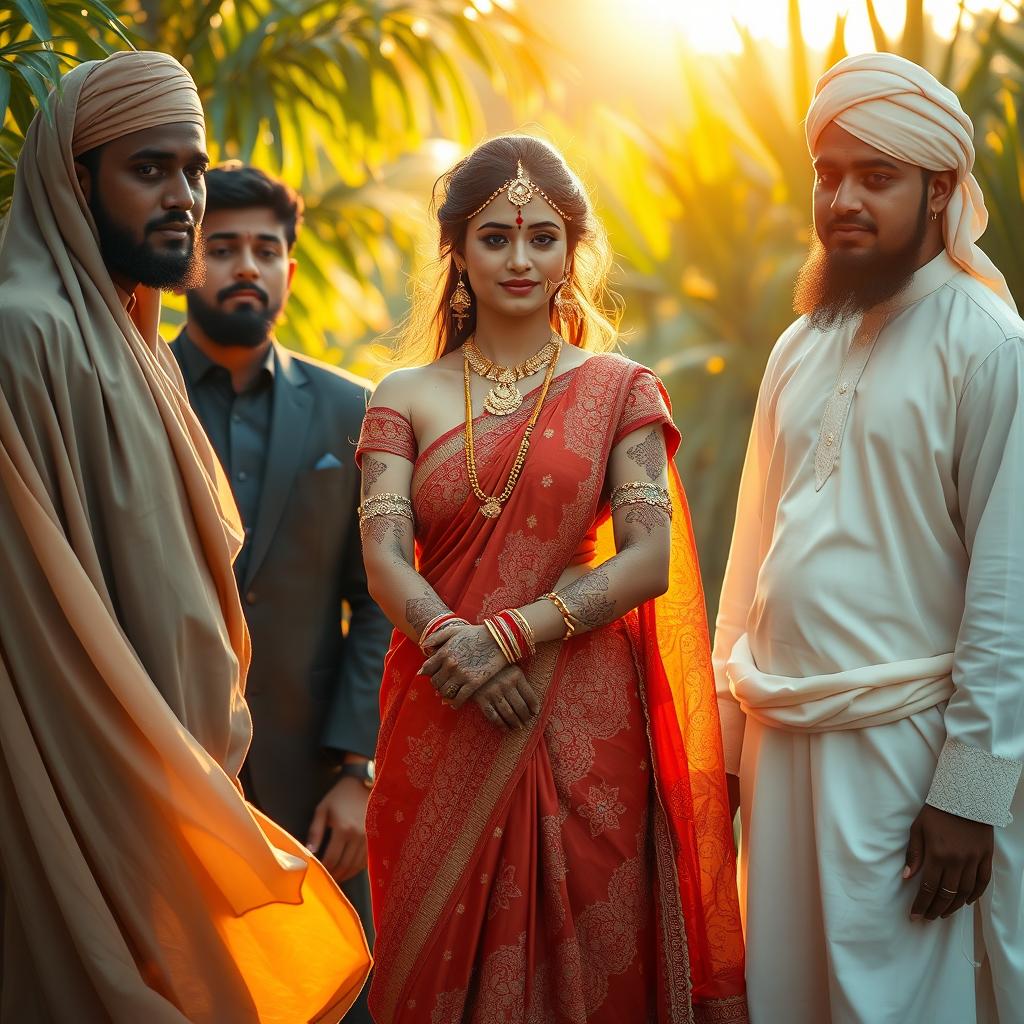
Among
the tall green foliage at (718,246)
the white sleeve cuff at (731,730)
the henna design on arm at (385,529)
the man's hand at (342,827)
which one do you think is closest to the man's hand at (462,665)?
the henna design on arm at (385,529)

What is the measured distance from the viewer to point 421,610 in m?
2.84

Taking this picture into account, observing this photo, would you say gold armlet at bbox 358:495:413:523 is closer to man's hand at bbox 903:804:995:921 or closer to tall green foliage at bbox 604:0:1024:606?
man's hand at bbox 903:804:995:921

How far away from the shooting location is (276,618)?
3645mm

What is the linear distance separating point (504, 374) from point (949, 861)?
1.35m

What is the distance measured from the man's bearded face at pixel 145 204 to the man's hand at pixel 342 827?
148 centimetres

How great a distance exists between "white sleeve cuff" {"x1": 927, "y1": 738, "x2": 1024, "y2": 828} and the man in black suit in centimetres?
156

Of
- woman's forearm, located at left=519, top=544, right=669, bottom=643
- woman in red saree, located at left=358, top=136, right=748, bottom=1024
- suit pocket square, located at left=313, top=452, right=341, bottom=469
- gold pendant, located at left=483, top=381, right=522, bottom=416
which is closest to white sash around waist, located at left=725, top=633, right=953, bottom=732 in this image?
woman in red saree, located at left=358, top=136, right=748, bottom=1024

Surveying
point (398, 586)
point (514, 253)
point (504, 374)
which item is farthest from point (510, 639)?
point (514, 253)

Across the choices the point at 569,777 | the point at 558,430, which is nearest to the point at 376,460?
the point at 558,430

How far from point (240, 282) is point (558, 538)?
1380mm

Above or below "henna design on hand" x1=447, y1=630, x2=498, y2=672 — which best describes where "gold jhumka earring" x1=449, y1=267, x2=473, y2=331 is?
above

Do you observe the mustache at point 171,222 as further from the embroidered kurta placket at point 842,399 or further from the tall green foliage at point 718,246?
the tall green foliage at point 718,246

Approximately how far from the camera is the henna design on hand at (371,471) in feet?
9.78

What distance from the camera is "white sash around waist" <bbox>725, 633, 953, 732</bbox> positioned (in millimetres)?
2797
